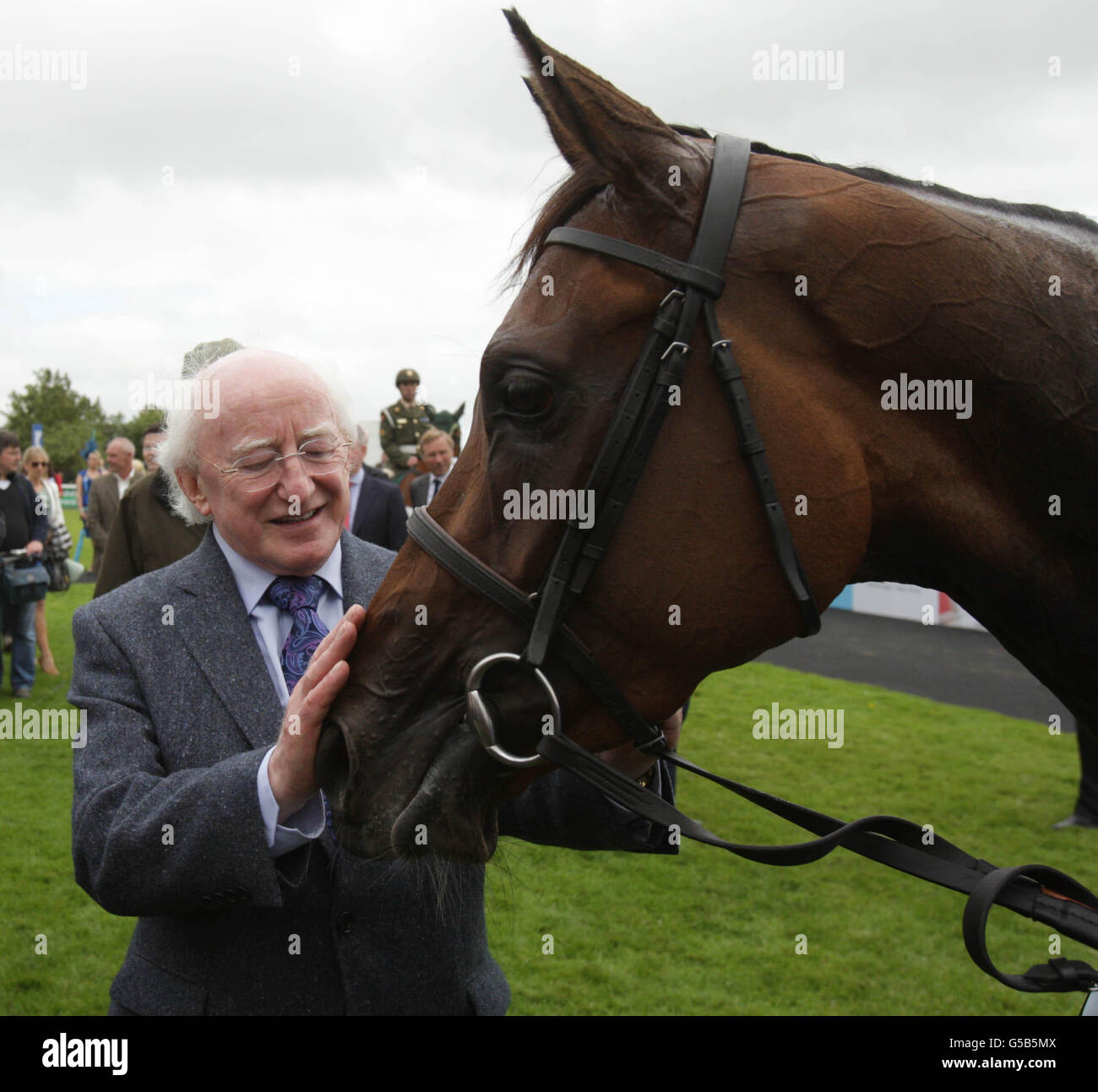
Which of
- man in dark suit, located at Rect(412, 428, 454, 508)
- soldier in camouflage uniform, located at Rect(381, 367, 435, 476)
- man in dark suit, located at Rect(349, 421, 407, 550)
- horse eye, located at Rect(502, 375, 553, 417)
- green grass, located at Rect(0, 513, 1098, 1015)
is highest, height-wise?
soldier in camouflage uniform, located at Rect(381, 367, 435, 476)

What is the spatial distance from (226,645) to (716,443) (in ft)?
4.19

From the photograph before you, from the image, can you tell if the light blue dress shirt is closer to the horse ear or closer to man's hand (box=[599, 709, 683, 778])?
man's hand (box=[599, 709, 683, 778])

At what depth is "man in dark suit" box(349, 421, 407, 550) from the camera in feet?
26.0

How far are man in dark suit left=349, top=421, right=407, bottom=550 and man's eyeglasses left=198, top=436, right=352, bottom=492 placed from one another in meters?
5.35

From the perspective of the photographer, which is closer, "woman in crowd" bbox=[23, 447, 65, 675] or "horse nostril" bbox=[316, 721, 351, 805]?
"horse nostril" bbox=[316, 721, 351, 805]

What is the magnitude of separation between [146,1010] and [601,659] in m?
1.31

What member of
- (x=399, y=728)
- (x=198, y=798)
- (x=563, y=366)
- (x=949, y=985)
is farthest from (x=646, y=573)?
(x=949, y=985)

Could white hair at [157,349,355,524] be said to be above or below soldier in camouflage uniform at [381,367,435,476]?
below

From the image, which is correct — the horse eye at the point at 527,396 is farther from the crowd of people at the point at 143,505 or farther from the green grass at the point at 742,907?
the crowd of people at the point at 143,505

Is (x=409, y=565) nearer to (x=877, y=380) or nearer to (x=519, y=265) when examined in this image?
(x=519, y=265)

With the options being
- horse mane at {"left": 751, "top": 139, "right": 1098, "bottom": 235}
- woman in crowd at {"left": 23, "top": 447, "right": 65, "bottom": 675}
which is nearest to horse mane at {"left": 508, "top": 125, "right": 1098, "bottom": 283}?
horse mane at {"left": 751, "top": 139, "right": 1098, "bottom": 235}

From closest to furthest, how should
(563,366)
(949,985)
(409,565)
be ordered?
(563,366)
(409,565)
(949,985)

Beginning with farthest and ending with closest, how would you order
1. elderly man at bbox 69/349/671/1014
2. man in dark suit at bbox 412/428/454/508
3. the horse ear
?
man in dark suit at bbox 412/428/454/508
elderly man at bbox 69/349/671/1014
the horse ear

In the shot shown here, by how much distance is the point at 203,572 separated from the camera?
253 centimetres
